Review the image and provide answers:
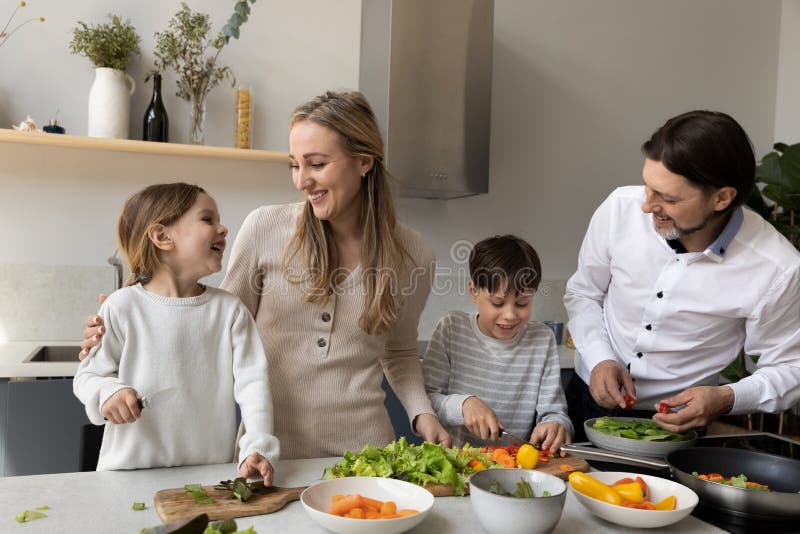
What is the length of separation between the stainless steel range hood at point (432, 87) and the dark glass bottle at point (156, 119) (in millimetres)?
897

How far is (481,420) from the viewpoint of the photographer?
5.49 ft

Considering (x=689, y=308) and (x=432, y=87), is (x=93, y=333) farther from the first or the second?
(x=432, y=87)

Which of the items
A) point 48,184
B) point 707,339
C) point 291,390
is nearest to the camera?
point 291,390

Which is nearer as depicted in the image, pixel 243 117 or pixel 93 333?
pixel 93 333

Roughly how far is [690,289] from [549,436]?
0.56 m

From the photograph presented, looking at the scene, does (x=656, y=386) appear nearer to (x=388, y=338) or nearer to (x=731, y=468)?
(x=731, y=468)

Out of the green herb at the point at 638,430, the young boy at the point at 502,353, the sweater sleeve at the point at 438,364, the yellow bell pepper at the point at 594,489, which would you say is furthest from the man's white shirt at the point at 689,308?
the yellow bell pepper at the point at 594,489

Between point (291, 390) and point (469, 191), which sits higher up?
point (469, 191)

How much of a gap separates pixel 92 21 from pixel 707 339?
2.63 metres

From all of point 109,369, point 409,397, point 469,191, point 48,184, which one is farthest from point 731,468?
point 48,184

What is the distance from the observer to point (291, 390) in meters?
1.62

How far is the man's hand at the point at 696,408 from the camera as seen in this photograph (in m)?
1.58

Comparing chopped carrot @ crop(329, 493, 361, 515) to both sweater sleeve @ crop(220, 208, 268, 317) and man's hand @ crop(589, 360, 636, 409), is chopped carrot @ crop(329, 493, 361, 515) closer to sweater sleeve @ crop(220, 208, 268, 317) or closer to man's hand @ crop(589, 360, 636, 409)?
sweater sleeve @ crop(220, 208, 268, 317)

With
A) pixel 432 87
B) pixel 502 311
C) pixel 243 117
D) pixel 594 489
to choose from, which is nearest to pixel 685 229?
pixel 502 311
